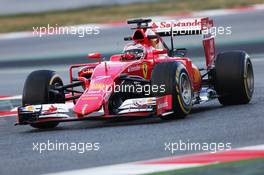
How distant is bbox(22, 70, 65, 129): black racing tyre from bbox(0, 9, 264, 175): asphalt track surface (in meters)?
0.32

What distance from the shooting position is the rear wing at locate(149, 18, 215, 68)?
39.3 ft

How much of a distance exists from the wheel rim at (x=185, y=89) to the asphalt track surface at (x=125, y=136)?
0.22 metres

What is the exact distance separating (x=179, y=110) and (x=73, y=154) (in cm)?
212

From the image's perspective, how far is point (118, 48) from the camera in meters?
18.9

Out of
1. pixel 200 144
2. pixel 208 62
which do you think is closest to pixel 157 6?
pixel 208 62

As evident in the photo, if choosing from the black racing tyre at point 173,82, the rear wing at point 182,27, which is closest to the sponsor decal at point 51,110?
the black racing tyre at point 173,82

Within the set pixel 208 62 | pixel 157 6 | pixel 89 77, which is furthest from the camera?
pixel 157 6

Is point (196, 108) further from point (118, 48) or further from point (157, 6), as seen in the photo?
point (157, 6)

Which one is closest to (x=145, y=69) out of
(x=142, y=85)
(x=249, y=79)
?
(x=142, y=85)

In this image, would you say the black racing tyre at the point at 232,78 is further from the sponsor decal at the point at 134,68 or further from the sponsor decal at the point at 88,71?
the sponsor decal at the point at 88,71

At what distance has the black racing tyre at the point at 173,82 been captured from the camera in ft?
33.2

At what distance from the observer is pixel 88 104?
1011cm

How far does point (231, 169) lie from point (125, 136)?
2486 millimetres

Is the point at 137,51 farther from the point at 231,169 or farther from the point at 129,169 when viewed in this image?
the point at 231,169
